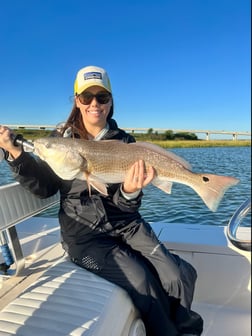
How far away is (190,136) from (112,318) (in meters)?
22.9

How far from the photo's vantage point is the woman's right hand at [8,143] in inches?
73.5

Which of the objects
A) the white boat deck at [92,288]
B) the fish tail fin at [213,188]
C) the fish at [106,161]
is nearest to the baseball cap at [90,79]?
the fish at [106,161]

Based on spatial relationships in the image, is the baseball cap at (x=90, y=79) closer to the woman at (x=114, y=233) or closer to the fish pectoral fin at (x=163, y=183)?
the woman at (x=114, y=233)

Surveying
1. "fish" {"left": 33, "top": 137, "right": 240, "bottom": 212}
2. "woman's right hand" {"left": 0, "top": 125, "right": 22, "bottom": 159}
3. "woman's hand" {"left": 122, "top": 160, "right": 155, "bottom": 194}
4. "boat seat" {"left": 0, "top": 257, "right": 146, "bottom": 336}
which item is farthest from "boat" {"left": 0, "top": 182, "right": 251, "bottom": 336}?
"woman's hand" {"left": 122, "top": 160, "right": 155, "bottom": 194}

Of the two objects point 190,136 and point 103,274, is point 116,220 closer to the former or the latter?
point 103,274

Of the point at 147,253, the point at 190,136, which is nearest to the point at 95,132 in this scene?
the point at 147,253

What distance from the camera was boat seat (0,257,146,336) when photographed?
4.84ft

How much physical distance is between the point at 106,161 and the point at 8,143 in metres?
0.54

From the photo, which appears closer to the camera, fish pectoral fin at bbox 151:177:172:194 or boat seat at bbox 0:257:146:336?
boat seat at bbox 0:257:146:336

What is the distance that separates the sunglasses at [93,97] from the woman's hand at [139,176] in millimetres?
508

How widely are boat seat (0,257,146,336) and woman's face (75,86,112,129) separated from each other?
0.92m

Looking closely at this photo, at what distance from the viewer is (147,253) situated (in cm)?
203

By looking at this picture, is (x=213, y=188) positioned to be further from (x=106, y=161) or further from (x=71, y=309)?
(x=71, y=309)

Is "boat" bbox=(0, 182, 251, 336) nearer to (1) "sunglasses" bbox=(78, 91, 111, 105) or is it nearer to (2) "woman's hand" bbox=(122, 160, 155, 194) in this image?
(2) "woman's hand" bbox=(122, 160, 155, 194)
